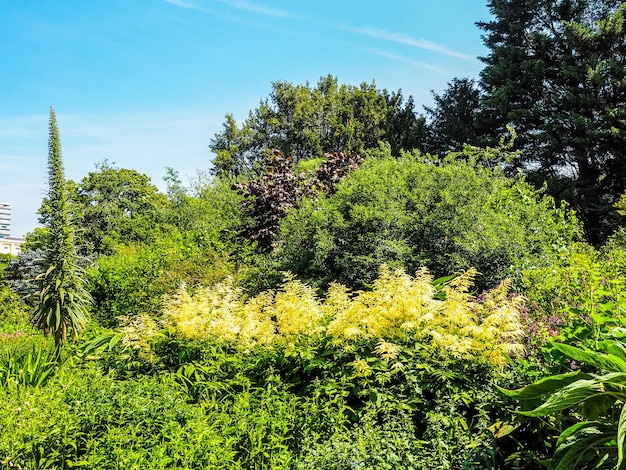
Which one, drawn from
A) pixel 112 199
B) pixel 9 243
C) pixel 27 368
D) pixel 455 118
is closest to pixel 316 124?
pixel 455 118

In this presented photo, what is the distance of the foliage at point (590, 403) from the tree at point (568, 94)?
661 inches

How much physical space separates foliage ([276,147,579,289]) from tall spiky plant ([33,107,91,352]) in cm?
275

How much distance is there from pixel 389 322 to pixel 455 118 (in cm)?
2017

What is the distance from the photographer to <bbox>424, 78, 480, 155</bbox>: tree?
21656 mm

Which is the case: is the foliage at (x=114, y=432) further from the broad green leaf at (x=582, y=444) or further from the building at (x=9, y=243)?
the building at (x=9, y=243)

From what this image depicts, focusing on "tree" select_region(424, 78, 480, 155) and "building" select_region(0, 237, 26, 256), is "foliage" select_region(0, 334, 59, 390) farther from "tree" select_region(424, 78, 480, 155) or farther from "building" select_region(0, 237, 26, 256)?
"building" select_region(0, 237, 26, 256)

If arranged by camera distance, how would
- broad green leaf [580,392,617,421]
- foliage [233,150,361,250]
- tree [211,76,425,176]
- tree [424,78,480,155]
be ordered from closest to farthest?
1. broad green leaf [580,392,617,421]
2. foliage [233,150,361,250]
3. tree [424,78,480,155]
4. tree [211,76,425,176]

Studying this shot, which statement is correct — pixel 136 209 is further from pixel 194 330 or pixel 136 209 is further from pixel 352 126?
pixel 194 330

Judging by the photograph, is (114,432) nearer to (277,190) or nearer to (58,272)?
(58,272)

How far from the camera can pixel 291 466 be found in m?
2.92

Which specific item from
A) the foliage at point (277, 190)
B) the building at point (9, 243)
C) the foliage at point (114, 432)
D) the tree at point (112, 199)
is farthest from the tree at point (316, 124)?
the building at point (9, 243)

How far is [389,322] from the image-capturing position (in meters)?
3.69

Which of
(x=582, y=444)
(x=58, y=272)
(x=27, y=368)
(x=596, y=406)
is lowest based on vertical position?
(x=27, y=368)

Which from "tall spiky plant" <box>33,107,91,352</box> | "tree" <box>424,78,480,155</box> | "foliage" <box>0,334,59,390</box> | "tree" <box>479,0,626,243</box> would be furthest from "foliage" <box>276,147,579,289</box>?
"tree" <box>424,78,480,155</box>
